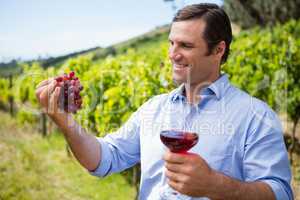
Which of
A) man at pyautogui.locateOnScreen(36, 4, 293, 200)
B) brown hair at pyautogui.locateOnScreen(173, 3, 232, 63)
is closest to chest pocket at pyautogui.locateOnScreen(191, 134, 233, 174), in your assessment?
man at pyautogui.locateOnScreen(36, 4, 293, 200)

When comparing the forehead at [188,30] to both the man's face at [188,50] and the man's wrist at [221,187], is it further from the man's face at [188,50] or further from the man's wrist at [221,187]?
the man's wrist at [221,187]

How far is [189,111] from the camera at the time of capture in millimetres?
2199

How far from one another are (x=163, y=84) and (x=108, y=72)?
1.45m

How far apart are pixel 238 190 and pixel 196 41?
76cm

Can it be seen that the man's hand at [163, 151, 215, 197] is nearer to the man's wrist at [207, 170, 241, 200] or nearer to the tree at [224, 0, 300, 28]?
the man's wrist at [207, 170, 241, 200]

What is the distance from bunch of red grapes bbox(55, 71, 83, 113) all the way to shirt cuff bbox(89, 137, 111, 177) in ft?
1.07

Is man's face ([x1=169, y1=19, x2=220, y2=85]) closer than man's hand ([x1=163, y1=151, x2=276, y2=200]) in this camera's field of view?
No

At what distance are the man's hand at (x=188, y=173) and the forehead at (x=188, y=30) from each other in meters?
0.71

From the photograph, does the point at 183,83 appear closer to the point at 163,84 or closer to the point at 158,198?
the point at 158,198

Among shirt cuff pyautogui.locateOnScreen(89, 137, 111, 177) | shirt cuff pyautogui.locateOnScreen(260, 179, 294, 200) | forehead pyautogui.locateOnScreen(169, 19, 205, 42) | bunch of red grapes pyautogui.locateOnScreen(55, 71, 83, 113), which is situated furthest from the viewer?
shirt cuff pyautogui.locateOnScreen(89, 137, 111, 177)

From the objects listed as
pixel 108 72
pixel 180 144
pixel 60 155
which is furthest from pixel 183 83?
pixel 60 155

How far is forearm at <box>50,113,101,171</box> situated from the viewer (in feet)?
6.46

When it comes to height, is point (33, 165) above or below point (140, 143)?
below

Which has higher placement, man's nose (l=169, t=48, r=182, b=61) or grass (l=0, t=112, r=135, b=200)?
man's nose (l=169, t=48, r=182, b=61)
